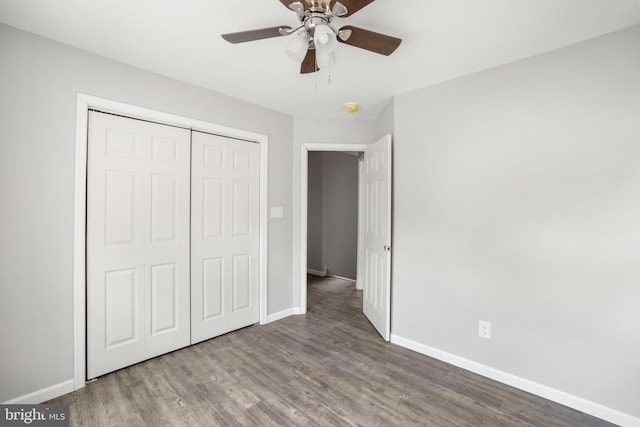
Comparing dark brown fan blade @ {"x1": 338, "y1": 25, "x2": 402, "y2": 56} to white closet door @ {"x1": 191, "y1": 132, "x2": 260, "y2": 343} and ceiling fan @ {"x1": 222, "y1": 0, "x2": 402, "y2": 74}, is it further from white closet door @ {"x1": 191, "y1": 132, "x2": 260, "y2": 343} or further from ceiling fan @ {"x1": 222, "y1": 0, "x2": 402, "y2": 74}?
white closet door @ {"x1": 191, "y1": 132, "x2": 260, "y2": 343}

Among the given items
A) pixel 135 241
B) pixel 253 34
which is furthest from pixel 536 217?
pixel 135 241

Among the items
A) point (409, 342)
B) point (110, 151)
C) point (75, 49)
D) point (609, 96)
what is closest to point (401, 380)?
point (409, 342)

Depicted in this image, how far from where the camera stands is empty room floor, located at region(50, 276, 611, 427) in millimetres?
1742

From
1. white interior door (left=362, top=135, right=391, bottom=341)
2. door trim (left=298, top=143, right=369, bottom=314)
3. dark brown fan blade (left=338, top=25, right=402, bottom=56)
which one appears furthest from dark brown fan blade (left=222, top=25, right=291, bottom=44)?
door trim (left=298, top=143, right=369, bottom=314)

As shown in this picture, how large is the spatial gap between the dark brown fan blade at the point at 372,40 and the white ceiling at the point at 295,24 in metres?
0.19

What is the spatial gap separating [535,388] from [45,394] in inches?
129

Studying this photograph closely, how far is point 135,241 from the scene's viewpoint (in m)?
2.28

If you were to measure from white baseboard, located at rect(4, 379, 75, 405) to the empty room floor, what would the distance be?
0.17 ft

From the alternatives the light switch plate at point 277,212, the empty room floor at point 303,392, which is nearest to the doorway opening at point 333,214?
the light switch plate at point 277,212

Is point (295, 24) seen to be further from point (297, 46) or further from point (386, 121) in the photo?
point (386, 121)

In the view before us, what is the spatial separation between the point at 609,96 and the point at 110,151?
3.37 m

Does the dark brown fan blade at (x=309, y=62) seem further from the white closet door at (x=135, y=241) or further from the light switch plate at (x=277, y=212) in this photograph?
the light switch plate at (x=277, y=212)

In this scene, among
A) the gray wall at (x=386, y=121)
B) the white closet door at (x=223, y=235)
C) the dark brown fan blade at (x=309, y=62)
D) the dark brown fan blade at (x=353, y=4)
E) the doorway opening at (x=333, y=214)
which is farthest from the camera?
the doorway opening at (x=333, y=214)

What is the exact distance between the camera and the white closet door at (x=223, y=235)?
2654 millimetres
